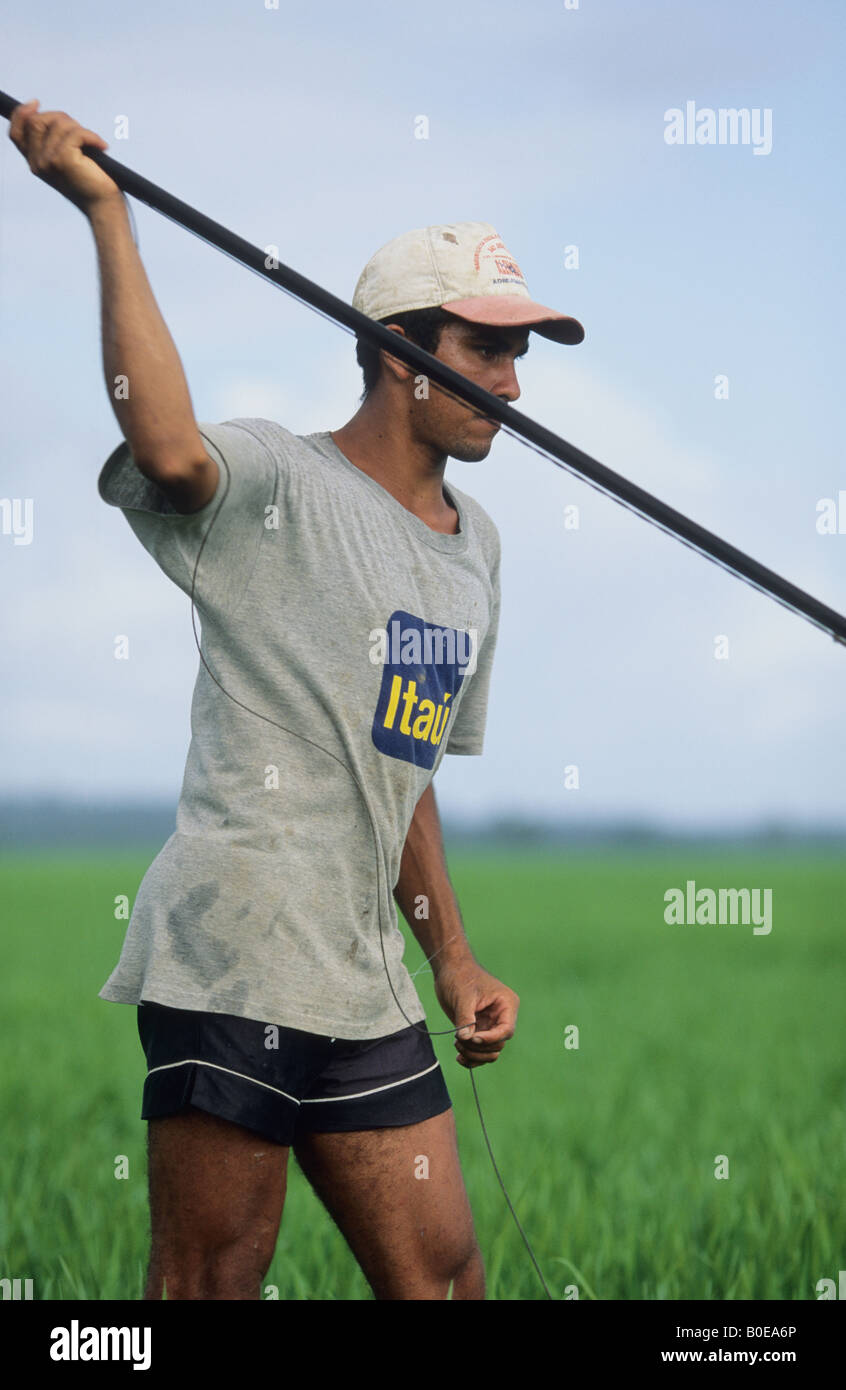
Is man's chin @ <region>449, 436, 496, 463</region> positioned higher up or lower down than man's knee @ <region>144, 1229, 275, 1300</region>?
higher up

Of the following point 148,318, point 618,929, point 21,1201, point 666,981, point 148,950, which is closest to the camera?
point 148,318

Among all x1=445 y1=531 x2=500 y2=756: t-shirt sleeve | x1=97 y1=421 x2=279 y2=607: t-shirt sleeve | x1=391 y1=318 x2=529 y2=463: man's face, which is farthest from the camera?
x1=445 y1=531 x2=500 y2=756: t-shirt sleeve

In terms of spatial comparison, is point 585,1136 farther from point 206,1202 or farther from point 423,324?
point 423,324

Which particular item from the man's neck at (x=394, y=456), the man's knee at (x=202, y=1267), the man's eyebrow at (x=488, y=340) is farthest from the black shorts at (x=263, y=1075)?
the man's eyebrow at (x=488, y=340)

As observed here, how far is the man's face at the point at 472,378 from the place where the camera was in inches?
106

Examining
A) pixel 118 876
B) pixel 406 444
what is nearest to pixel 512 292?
pixel 406 444

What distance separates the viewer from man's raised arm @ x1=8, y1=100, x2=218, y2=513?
7.18ft

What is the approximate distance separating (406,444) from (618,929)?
17.0 m

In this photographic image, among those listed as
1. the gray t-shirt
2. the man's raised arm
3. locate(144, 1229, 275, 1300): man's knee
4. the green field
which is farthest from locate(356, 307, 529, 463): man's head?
locate(144, 1229, 275, 1300): man's knee

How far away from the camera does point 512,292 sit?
9.32 ft

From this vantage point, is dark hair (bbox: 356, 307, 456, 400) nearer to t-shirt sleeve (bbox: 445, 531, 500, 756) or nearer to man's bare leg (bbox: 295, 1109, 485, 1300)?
t-shirt sleeve (bbox: 445, 531, 500, 756)

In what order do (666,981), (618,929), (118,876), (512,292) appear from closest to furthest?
(512,292)
(666,981)
(618,929)
(118,876)
